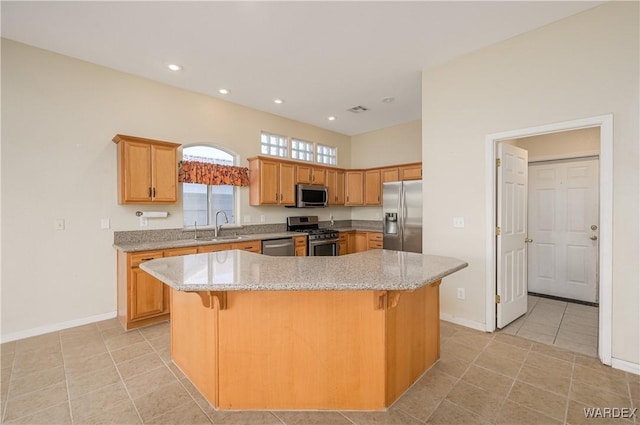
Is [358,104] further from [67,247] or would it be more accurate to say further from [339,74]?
[67,247]

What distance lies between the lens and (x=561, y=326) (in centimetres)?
323

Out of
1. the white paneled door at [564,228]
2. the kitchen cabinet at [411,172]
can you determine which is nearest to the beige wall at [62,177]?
the kitchen cabinet at [411,172]

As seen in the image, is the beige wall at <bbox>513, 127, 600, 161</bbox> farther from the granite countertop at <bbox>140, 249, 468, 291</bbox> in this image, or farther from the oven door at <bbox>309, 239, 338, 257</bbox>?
the oven door at <bbox>309, 239, 338, 257</bbox>

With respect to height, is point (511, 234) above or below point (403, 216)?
below

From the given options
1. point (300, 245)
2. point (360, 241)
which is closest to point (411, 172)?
point (360, 241)

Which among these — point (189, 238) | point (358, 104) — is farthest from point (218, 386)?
point (358, 104)

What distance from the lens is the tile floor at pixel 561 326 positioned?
2.83m

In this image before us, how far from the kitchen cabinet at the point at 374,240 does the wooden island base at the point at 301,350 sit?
12.9ft

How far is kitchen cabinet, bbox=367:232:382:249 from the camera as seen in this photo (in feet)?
19.0

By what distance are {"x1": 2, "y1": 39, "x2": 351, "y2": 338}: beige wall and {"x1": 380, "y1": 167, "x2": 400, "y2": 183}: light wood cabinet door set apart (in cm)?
400

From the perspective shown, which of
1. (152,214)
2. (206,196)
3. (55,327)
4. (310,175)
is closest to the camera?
(55,327)

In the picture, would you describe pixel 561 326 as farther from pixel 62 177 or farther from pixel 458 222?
pixel 62 177

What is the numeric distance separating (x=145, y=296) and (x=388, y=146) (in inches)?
→ 206

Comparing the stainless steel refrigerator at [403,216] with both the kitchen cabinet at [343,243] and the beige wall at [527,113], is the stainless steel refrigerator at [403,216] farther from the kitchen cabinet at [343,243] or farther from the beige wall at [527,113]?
the beige wall at [527,113]
